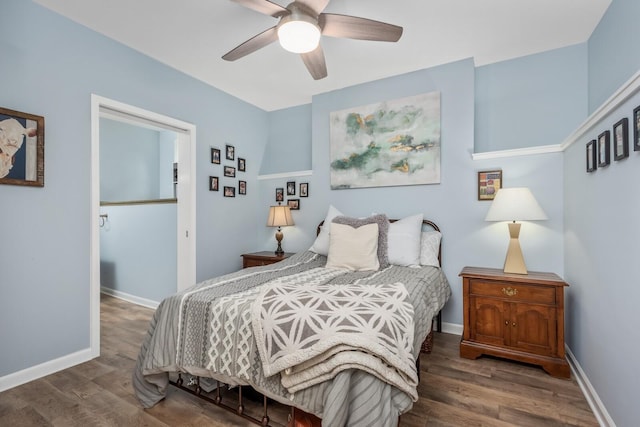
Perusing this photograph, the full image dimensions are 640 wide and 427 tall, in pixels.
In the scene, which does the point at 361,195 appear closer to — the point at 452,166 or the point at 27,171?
the point at 452,166

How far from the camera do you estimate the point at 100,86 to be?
250 cm

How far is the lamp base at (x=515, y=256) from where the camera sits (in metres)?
2.43

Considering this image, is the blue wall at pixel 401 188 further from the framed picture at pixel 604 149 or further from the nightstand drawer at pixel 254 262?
the nightstand drawer at pixel 254 262

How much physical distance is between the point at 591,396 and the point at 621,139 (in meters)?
1.53

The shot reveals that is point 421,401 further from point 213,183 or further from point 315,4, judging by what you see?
point 213,183

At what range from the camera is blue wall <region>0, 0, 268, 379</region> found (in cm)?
204

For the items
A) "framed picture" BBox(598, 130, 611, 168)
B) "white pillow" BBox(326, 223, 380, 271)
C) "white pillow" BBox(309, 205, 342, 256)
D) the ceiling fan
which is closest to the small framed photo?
"white pillow" BBox(309, 205, 342, 256)

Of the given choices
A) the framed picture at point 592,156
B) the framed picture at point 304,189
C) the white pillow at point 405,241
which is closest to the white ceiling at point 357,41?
the framed picture at point 592,156

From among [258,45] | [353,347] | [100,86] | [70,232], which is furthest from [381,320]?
[100,86]

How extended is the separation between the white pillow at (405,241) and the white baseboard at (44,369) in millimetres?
2662

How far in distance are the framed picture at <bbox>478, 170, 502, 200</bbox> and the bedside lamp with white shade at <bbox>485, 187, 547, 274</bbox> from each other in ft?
1.26

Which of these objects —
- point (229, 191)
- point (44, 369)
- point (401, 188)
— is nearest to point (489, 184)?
point (401, 188)

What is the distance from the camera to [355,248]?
2.59 m

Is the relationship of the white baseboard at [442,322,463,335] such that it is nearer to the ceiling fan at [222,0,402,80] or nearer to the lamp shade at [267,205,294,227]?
the lamp shade at [267,205,294,227]
